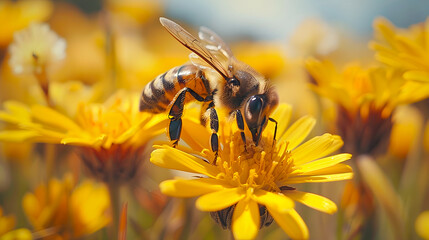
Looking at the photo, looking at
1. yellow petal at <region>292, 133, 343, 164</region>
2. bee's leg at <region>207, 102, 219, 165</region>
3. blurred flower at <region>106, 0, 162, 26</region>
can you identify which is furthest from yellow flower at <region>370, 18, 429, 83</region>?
blurred flower at <region>106, 0, 162, 26</region>

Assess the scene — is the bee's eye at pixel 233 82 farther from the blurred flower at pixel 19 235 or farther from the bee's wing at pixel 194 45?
the blurred flower at pixel 19 235

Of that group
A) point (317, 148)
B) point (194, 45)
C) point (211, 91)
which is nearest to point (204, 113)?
point (211, 91)

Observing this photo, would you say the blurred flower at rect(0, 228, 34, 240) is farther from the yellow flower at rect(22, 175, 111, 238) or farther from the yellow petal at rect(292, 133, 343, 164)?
the yellow petal at rect(292, 133, 343, 164)

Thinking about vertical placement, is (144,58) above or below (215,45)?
below

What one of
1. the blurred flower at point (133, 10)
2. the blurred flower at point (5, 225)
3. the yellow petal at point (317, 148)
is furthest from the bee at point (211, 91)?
the blurred flower at point (133, 10)

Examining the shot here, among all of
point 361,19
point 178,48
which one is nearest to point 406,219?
point 178,48

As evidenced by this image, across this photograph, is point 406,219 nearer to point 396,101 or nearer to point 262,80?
point 396,101

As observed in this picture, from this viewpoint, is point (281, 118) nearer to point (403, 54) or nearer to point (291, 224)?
point (403, 54)
